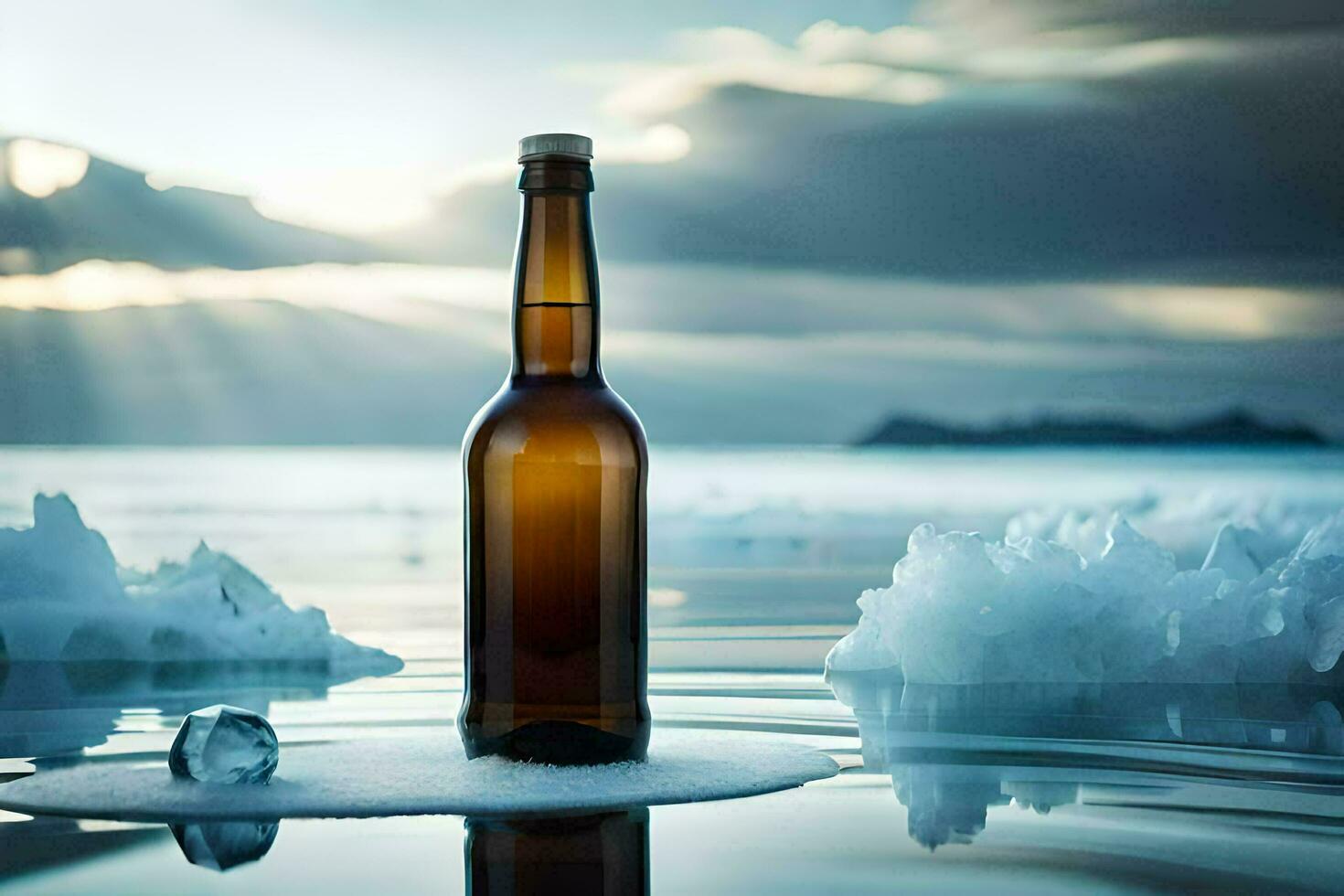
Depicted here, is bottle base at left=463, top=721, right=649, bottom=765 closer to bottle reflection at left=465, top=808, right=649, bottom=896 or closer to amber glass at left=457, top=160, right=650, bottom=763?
amber glass at left=457, top=160, right=650, bottom=763

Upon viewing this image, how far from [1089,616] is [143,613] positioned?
1.56 m

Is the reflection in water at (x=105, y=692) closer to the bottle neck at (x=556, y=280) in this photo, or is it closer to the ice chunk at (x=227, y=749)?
the ice chunk at (x=227, y=749)

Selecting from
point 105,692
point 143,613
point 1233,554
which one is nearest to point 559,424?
point 105,692

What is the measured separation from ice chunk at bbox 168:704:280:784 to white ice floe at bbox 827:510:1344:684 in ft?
3.87

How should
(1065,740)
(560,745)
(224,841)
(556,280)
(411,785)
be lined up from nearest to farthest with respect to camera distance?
1. (224,841)
2. (411,785)
3. (560,745)
4. (556,280)
5. (1065,740)

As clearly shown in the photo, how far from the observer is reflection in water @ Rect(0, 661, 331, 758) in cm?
201

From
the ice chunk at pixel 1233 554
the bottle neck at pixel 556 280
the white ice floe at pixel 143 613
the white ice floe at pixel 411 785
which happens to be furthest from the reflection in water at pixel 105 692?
the ice chunk at pixel 1233 554

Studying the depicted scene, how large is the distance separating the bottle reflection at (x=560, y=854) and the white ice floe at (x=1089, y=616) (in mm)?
1135

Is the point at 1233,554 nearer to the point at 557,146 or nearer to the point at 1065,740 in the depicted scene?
the point at 1065,740

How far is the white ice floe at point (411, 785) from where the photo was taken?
1467 mm

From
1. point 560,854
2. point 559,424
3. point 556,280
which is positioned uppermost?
point 556,280

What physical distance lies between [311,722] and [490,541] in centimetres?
49

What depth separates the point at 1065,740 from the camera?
191 centimetres

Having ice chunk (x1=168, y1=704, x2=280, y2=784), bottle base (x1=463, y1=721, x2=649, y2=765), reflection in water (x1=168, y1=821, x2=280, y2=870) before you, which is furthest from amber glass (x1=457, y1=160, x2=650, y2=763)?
reflection in water (x1=168, y1=821, x2=280, y2=870)
